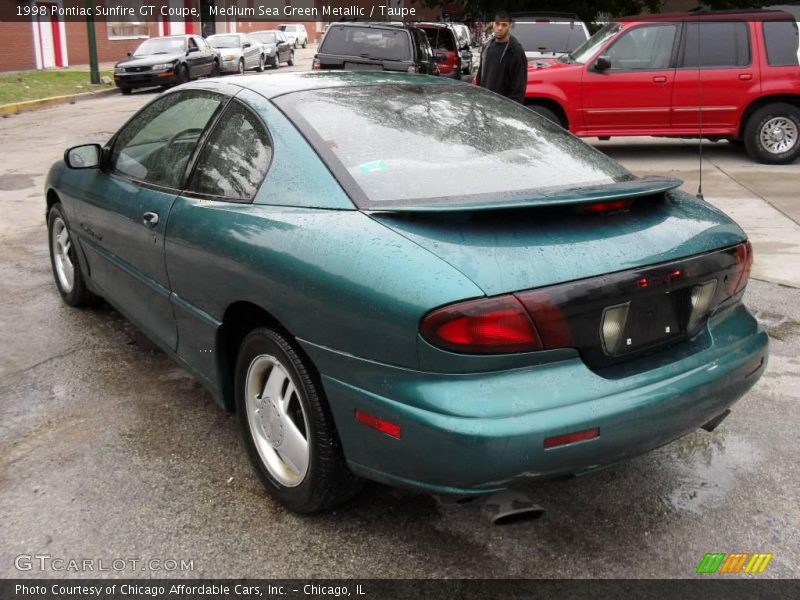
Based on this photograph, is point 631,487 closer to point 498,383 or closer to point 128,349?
point 498,383

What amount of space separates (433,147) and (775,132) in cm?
899

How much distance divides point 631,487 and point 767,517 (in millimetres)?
483

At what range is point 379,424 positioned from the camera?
8.23 feet

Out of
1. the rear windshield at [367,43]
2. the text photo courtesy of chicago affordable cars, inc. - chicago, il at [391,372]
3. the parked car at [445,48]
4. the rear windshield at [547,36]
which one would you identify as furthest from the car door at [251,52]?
the text photo courtesy of chicago affordable cars, inc. - chicago, il at [391,372]

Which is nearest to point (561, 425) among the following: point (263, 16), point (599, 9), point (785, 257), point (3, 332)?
point (3, 332)

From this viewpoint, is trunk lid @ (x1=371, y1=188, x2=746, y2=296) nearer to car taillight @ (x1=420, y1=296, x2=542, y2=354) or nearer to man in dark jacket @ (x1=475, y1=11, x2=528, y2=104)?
car taillight @ (x1=420, y1=296, x2=542, y2=354)

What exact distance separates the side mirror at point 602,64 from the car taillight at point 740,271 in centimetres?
819

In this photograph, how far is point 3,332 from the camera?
16.0 feet

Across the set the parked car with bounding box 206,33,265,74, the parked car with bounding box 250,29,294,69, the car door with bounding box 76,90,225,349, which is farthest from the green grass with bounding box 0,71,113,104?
the car door with bounding box 76,90,225,349

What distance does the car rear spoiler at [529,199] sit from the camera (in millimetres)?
2617

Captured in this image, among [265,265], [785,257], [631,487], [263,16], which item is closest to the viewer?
[265,265]

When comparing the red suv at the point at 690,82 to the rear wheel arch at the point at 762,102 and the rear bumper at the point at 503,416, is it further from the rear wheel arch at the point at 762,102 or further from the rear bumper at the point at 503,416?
the rear bumper at the point at 503,416

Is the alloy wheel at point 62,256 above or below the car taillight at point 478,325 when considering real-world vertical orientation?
below

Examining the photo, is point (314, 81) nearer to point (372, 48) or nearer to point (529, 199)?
point (529, 199)
